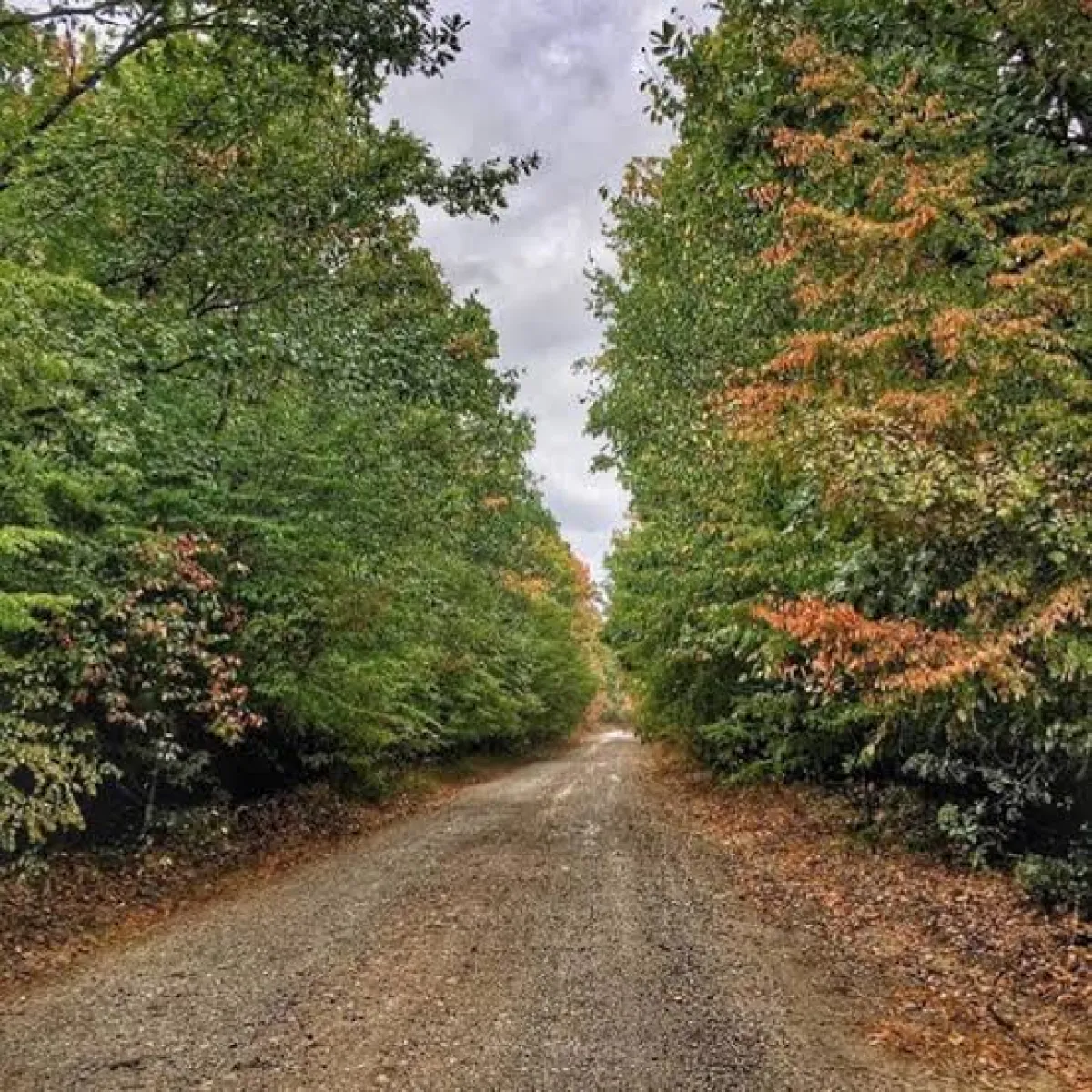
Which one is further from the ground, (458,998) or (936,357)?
(936,357)

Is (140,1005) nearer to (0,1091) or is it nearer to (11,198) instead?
(0,1091)

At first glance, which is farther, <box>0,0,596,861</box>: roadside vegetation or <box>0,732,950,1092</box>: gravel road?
<box>0,0,596,861</box>: roadside vegetation

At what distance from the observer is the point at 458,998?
18.2 ft

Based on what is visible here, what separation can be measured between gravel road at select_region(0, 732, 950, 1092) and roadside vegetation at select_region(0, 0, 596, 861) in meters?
1.57

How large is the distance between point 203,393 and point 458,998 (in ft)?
20.5

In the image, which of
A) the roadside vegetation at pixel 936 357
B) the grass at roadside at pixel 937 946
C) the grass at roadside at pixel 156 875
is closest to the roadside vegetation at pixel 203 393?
the grass at roadside at pixel 156 875

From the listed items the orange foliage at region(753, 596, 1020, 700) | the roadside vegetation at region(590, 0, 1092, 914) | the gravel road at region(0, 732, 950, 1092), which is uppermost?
the roadside vegetation at region(590, 0, 1092, 914)

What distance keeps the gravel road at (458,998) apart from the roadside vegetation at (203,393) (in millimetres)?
1569

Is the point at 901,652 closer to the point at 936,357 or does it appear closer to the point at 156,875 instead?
the point at 936,357

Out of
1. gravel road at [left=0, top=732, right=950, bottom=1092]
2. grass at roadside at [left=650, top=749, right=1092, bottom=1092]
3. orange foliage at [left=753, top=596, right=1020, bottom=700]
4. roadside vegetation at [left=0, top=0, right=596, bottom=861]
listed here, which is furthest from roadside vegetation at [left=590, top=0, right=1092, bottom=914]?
roadside vegetation at [left=0, top=0, right=596, bottom=861]

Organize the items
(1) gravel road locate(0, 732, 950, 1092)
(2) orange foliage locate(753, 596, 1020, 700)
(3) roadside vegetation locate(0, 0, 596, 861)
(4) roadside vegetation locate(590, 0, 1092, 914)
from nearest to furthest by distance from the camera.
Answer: (1) gravel road locate(0, 732, 950, 1092), (2) orange foliage locate(753, 596, 1020, 700), (4) roadside vegetation locate(590, 0, 1092, 914), (3) roadside vegetation locate(0, 0, 596, 861)

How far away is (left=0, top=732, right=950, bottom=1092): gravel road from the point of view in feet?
14.9

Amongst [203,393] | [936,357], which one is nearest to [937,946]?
[936,357]

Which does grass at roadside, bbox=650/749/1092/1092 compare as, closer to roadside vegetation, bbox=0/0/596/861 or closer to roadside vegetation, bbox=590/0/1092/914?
roadside vegetation, bbox=590/0/1092/914
